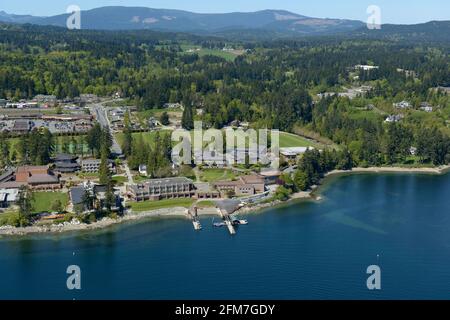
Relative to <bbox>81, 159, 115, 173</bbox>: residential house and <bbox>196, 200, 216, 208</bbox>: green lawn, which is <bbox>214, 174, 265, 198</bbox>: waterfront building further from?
<bbox>81, 159, 115, 173</bbox>: residential house

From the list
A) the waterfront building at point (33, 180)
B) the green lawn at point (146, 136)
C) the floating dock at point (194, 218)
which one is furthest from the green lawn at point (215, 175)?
the waterfront building at point (33, 180)

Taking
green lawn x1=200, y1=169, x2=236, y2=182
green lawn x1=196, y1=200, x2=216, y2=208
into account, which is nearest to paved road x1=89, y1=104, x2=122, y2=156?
green lawn x1=200, y1=169, x2=236, y2=182

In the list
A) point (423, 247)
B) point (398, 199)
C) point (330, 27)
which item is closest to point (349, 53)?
point (398, 199)

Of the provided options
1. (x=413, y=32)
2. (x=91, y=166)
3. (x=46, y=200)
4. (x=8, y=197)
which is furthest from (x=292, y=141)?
(x=413, y=32)

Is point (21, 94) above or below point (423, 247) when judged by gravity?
above

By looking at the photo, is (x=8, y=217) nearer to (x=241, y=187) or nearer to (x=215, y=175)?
(x=241, y=187)

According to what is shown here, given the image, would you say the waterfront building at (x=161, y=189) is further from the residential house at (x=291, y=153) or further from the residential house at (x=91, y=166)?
the residential house at (x=291, y=153)

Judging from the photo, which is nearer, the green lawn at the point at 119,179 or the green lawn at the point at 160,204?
the green lawn at the point at 160,204

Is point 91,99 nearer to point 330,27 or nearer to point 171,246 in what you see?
point 171,246
